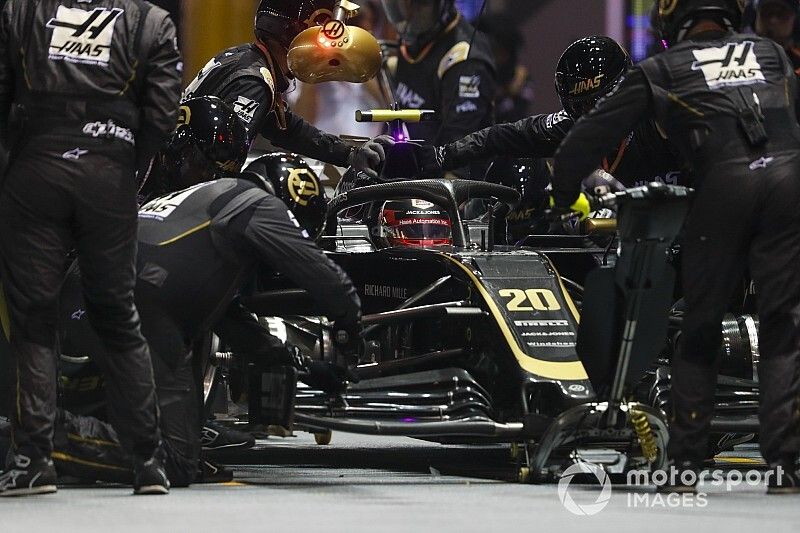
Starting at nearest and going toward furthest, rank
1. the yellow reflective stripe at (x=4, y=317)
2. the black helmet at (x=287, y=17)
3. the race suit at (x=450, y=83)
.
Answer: the yellow reflective stripe at (x=4, y=317) < the black helmet at (x=287, y=17) < the race suit at (x=450, y=83)

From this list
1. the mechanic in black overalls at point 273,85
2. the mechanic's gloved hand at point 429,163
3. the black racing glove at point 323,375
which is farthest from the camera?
the mechanic's gloved hand at point 429,163

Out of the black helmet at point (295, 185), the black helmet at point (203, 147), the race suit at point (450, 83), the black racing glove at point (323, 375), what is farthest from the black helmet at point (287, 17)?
the race suit at point (450, 83)

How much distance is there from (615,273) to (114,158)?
6.25ft

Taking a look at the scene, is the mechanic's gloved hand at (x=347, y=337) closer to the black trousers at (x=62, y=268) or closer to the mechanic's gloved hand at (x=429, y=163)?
the black trousers at (x=62, y=268)


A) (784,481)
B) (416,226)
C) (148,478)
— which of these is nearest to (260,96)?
(416,226)

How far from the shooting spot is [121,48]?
6316mm

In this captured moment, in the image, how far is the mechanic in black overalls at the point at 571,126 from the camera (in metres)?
8.38

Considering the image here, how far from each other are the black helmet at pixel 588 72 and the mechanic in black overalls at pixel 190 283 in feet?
7.14

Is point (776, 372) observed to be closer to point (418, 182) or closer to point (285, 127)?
point (418, 182)

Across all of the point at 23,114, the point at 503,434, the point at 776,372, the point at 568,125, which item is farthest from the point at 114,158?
the point at 568,125

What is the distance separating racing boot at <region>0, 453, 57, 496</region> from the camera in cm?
613

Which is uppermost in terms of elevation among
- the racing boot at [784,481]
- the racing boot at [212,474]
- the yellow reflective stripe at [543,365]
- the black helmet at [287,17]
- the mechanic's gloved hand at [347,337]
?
the black helmet at [287,17]

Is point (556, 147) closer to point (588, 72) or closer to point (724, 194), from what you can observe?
point (588, 72)

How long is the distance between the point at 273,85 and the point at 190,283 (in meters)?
2.30
